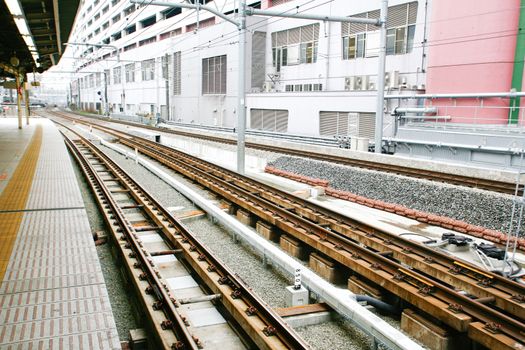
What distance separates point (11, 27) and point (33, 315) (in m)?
13.8

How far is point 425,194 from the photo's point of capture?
1171cm

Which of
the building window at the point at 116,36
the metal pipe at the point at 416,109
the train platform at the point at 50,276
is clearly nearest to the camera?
the train platform at the point at 50,276

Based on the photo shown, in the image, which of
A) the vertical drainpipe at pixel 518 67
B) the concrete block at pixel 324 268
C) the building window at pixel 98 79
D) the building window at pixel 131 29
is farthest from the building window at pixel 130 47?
the concrete block at pixel 324 268

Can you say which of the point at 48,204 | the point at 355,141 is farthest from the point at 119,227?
the point at 355,141

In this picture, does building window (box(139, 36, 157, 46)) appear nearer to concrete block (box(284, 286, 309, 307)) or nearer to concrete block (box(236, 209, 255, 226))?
concrete block (box(236, 209, 255, 226))

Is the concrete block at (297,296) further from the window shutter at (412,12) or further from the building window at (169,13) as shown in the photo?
the building window at (169,13)

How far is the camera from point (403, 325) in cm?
570

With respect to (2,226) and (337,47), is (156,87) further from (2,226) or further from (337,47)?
(2,226)

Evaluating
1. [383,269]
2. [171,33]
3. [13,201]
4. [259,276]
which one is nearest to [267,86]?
[171,33]

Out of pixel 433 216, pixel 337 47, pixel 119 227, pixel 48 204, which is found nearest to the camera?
pixel 119 227

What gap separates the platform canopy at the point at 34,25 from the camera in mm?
11008

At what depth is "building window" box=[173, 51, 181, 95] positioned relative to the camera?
4960 centimetres

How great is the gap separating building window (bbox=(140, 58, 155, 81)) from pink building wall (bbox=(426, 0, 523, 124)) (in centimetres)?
4477

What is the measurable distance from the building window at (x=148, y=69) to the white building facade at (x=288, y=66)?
0.50 feet
